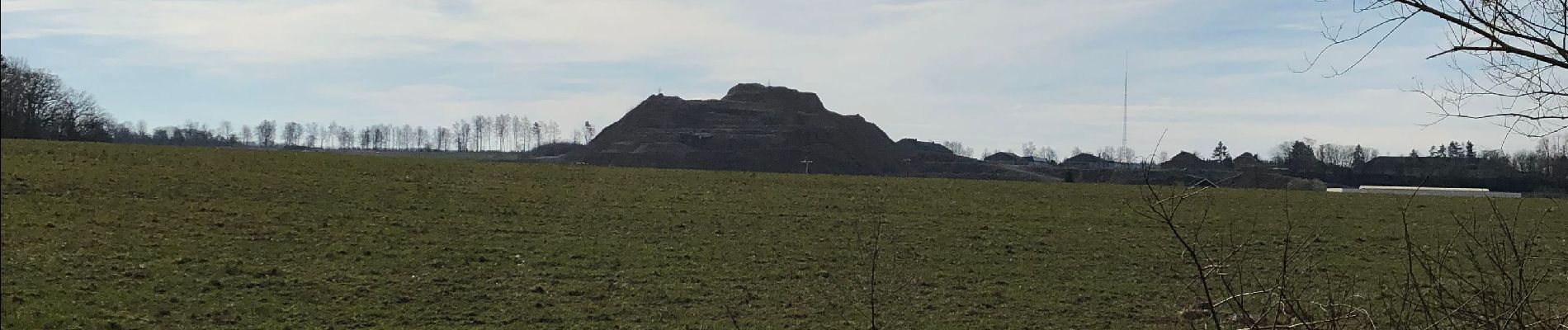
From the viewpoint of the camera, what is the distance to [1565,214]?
29.8m

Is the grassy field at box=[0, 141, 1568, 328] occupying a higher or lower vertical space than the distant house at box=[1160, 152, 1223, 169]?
lower

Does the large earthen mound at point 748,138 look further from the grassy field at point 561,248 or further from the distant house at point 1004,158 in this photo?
the grassy field at point 561,248

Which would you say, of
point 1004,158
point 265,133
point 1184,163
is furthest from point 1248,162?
point 1004,158

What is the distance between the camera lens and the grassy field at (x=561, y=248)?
1581cm

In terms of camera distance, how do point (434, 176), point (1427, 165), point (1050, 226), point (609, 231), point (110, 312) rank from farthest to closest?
point (434, 176) → point (1050, 226) → point (609, 231) → point (110, 312) → point (1427, 165)

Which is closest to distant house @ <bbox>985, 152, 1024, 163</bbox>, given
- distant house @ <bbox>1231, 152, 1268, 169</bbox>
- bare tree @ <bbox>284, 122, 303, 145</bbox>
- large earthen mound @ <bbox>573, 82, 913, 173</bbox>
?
large earthen mound @ <bbox>573, 82, 913, 173</bbox>

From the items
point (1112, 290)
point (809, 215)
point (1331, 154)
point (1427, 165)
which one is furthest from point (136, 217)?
point (1331, 154)

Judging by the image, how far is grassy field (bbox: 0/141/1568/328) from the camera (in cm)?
1581

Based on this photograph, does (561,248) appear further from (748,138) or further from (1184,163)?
(748,138)

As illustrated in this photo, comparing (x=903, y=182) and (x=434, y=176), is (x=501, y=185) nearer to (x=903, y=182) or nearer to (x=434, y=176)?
(x=434, y=176)

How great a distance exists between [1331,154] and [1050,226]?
56.9 ft

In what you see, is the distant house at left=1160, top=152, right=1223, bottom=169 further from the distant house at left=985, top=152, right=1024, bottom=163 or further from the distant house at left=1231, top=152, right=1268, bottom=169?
the distant house at left=985, top=152, right=1024, bottom=163

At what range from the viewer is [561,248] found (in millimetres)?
21578

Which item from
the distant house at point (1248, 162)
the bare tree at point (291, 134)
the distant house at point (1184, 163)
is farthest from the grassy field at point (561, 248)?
the bare tree at point (291, 134)
